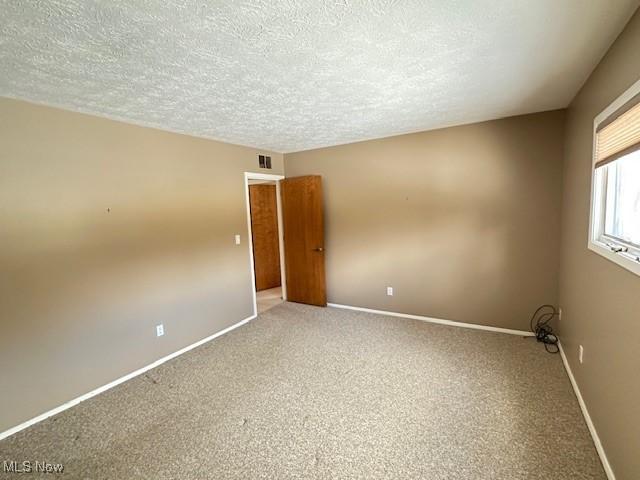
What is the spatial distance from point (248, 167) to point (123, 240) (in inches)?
73.0

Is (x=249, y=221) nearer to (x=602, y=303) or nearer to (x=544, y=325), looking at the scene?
(x=602, y=303)

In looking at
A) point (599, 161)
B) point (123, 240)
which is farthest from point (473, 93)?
point (123, 240)

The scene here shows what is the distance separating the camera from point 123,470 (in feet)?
5.38

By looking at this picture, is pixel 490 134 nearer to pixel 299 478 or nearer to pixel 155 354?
pixel 299 478

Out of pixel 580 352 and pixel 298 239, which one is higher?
pixel 298 239

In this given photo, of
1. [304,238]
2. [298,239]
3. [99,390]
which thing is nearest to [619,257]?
[304,238]

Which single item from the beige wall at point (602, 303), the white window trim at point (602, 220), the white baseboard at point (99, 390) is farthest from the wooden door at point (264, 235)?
the white window trim at point (602, 220)

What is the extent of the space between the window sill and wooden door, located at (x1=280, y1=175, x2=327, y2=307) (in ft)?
9.65

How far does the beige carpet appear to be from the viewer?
1.62m

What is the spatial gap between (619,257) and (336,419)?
1.94 meters

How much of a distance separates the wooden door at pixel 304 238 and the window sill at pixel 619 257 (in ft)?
9.65

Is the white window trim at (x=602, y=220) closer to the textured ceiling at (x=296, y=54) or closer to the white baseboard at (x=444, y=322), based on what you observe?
the textured ceiling at (x=296, y=54)

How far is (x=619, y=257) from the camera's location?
1.43m

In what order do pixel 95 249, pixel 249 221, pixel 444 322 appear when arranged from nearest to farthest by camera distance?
pixel 95 249
pixel 444 322
pixel 249 221
